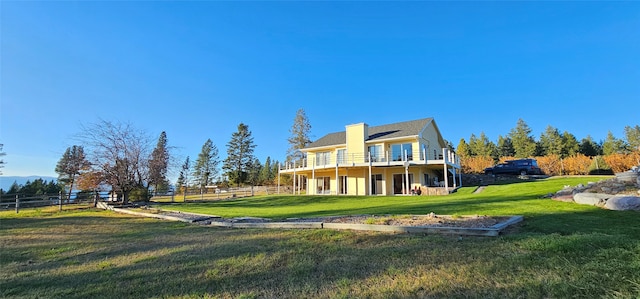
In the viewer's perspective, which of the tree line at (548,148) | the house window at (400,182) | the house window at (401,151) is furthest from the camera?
the tree line at (548,148)

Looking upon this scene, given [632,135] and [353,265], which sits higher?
[632,135]

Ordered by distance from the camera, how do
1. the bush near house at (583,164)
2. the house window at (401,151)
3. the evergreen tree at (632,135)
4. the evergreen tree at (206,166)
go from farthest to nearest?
the evergreen tree at (206,166) < the evergreen tree at (632,135) < the bush near house at (583,164) < the house window at (401,151)

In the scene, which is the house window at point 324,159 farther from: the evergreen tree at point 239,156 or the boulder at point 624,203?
the evergreen tree at point 239,156

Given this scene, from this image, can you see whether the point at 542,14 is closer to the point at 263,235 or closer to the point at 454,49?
the point at 454,49

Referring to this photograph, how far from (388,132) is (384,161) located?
3317mm

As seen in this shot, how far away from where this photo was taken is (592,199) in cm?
807

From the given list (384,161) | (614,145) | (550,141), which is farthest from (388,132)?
(614,145)

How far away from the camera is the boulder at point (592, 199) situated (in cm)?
772

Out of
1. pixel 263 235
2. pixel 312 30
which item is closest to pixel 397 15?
pixel 312 30

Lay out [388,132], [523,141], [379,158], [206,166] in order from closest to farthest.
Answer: [379,158] < [388,132] < [523,141] < [206,166]

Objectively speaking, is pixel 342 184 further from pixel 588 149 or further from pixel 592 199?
pixel 588 149

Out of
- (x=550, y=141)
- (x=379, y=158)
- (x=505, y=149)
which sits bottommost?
(x=379, y=158)

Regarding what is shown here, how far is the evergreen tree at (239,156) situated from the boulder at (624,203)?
5021 cm

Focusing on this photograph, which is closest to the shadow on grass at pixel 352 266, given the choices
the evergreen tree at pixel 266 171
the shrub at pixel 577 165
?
the shrub at pixel 577 165
